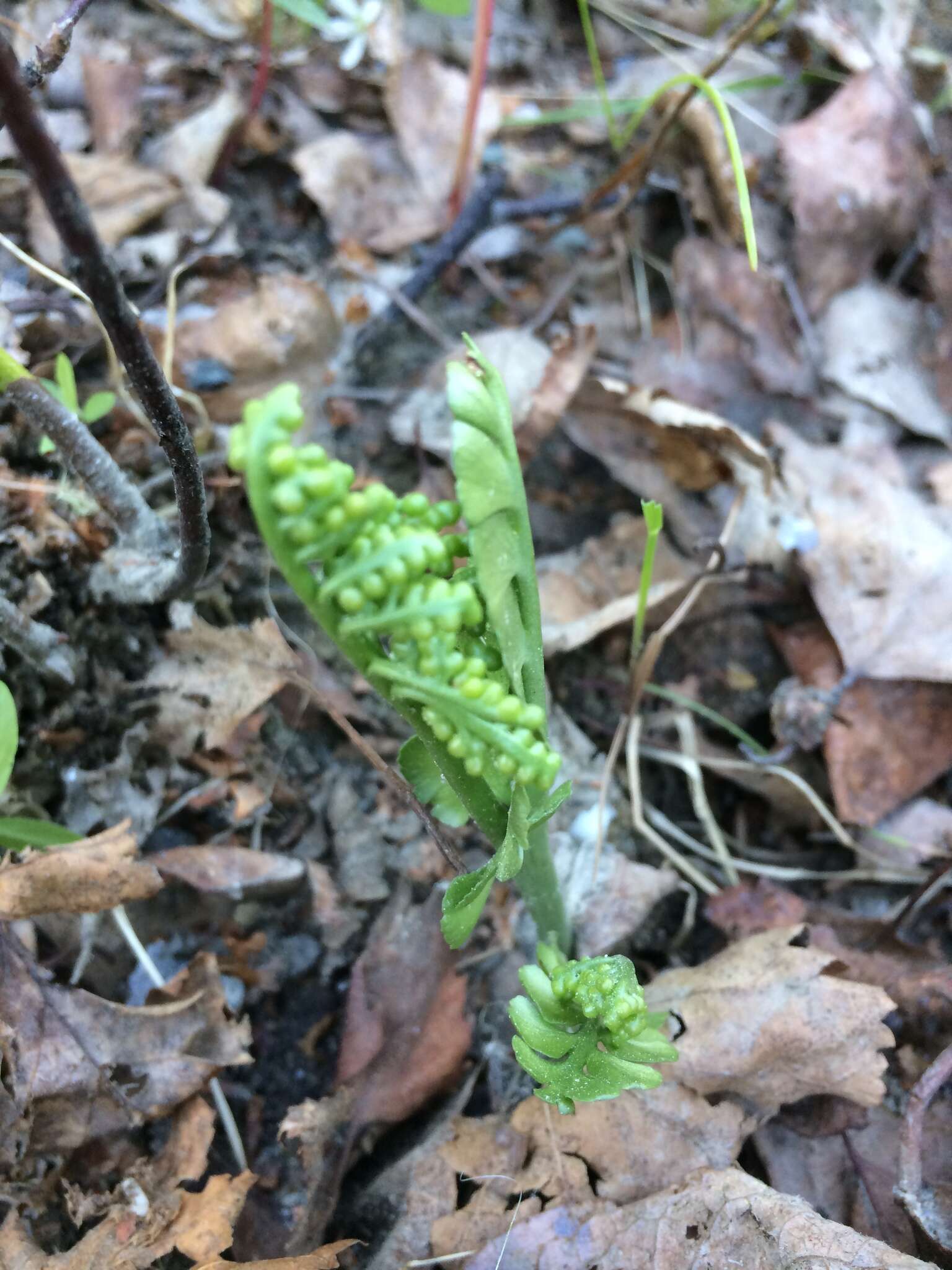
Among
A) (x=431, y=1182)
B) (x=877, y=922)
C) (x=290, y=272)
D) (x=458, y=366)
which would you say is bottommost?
(x=431, y=1182)

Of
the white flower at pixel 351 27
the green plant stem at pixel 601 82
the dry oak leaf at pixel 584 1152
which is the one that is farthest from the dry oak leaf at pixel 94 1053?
the white flower at pixel 351 27

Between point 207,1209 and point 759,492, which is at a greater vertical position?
point 759,492

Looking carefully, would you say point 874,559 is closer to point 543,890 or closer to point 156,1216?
point 543,890

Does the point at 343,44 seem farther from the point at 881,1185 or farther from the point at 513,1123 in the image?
the point at 881,1185

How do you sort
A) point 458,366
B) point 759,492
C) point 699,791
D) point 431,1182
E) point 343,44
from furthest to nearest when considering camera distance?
point 343,44
point 759,492
point 699,791
point 431,1182
point 458,366

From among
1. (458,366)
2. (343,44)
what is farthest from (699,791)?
(343,44)

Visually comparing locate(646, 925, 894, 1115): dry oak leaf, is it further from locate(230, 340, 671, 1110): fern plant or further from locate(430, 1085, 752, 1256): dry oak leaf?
locate(230, 340, 671, 1110): fern plant
